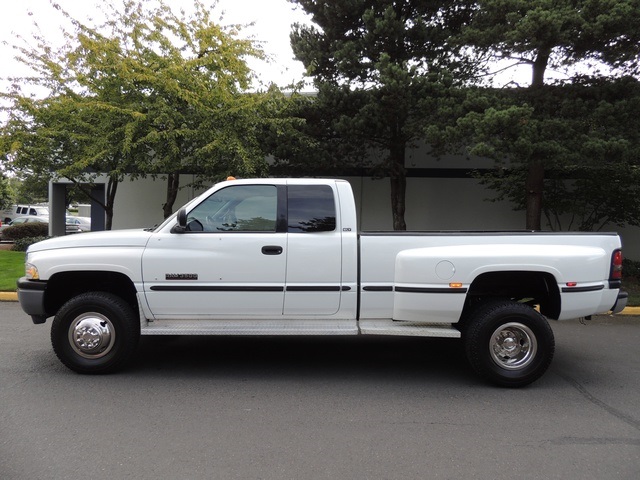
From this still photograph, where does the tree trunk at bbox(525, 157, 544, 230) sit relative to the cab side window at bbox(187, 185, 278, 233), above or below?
above

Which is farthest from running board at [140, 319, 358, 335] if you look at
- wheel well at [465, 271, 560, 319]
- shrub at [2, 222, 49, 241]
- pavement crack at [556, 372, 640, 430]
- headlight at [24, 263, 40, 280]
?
shrub at [2, 222, 49, 241]

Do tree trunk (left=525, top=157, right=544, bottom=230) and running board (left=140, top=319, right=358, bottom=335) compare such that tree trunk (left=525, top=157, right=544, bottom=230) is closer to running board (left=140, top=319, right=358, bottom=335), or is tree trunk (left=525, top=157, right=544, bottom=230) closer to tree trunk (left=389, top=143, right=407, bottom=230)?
tree trunk (left=389, top=143, right=407, bottom=230)

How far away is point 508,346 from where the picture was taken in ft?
16.0

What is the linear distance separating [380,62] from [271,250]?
7.40 m

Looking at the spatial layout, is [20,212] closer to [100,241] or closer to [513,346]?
[100,241]

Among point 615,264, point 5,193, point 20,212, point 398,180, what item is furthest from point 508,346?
point 5,193

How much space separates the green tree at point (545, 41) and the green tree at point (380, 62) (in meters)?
1.16

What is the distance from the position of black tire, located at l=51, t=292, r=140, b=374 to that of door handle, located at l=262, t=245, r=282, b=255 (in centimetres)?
149

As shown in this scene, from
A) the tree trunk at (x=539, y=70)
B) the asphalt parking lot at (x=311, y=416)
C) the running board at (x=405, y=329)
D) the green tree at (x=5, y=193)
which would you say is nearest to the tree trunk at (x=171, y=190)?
the asphalt parking lot at (x=311, y=416)

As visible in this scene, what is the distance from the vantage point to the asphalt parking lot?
3.26m

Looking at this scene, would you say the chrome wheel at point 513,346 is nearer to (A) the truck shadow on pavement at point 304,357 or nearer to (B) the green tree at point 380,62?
(A) the truck shadow on pavement at point 304,357

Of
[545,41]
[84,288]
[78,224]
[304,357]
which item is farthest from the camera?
[78,224]

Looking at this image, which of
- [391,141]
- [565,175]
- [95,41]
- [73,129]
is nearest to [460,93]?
[391,141]

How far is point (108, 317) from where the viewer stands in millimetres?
4930
